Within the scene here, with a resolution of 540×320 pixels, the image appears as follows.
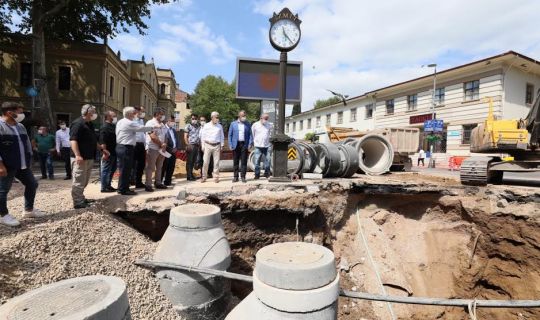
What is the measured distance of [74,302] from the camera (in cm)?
221

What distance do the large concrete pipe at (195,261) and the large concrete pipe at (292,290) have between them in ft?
4.61

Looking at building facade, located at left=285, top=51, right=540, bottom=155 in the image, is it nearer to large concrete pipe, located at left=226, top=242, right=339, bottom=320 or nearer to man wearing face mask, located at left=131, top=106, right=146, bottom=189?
man wearing face mask, located at left=131, top=106, right=146, bottom=189

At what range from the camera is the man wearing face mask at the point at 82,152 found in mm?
4969

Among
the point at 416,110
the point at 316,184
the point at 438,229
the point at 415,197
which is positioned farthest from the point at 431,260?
the point at 416,110

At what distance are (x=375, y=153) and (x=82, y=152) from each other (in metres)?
9.52

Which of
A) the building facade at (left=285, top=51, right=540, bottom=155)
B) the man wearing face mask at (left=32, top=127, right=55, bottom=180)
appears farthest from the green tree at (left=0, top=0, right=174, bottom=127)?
the building facade at (left=285, top=51, right=540, bottom=155)

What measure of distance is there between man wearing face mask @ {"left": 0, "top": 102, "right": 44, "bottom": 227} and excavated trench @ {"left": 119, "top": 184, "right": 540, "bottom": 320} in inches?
104

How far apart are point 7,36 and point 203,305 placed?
26.0m

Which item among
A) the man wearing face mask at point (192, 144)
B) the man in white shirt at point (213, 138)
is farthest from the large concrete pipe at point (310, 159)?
the man wearing face mask at point (192, 144)

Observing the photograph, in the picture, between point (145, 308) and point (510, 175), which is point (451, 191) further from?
point (145, 308)

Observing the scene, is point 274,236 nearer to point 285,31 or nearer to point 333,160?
point 333,160

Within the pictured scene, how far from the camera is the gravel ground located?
10.7 feet

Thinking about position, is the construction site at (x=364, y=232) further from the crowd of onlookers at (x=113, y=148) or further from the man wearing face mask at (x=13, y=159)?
the crowd of onlookers at (x=113, y=148)

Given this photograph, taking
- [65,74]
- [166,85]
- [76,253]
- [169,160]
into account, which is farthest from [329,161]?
[166,85]
